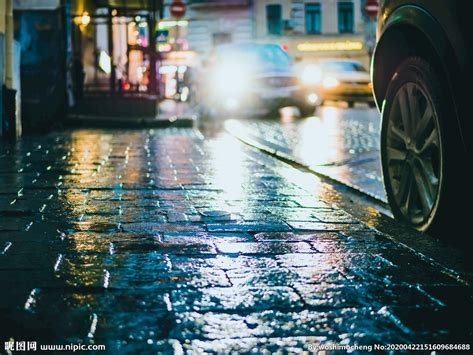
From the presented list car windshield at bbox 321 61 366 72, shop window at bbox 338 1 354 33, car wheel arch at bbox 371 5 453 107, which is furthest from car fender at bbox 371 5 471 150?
shop window at bbox 338 1 354 33

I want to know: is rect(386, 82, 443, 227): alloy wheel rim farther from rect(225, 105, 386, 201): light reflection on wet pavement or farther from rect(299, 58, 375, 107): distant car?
rect(299, 58, 375, 107): distant car

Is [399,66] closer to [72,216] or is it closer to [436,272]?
[436,272]

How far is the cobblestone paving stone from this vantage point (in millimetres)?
2617

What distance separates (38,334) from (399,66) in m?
2.93

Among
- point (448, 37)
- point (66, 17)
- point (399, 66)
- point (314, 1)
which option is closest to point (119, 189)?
point (399, 66)

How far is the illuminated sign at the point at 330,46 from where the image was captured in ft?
152

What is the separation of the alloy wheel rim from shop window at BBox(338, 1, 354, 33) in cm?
4199

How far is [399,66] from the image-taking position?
185 inches

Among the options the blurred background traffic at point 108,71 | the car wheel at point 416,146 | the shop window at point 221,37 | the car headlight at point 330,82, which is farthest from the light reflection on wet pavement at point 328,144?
the shop window at point 221,37

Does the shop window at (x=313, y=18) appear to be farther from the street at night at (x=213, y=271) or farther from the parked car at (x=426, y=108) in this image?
the parked car at (x=426, y=108)

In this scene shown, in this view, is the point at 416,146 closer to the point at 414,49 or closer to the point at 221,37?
the point at 414,49

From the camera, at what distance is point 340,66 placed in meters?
28.1

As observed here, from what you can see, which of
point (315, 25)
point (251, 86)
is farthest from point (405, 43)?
point (315, 25)

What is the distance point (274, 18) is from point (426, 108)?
42.8 metres
